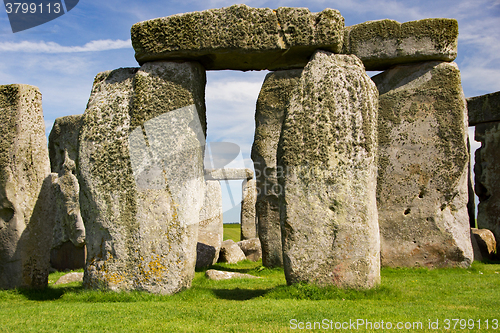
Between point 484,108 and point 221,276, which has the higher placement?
point 484,108

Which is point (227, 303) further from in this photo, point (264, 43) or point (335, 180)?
point (264, 43)

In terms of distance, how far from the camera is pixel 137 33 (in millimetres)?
6430

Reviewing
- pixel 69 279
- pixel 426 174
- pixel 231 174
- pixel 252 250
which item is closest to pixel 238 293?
pixel 69 279

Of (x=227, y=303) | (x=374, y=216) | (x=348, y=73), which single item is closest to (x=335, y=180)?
(x=374, y=216)

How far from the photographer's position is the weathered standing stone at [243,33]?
6.17m

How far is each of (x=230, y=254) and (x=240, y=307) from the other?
690 centimetres

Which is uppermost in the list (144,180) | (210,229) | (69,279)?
(144,180)

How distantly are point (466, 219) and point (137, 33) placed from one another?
23.1ft

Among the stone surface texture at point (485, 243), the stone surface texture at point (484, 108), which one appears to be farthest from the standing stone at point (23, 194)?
the stone surface texture at point (484, 108)

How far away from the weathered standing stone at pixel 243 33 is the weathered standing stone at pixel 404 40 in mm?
3040

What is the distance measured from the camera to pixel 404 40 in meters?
9.05

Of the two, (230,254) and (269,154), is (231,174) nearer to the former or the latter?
(230,254)

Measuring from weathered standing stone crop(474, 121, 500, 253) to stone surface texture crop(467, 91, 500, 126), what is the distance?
200 millimetres

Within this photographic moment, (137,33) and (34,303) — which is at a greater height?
(137,33)
